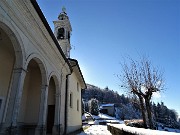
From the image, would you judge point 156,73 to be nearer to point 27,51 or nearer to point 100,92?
point 27,51

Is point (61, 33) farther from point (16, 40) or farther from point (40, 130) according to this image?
point (40, 130)

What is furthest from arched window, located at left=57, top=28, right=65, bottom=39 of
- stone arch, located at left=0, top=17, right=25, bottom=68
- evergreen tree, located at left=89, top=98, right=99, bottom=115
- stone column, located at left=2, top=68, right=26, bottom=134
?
evergreen tree, located at left=89, top=98, right=99, bottom=115

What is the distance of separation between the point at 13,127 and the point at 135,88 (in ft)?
32.4

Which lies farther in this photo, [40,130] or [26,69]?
[40,130]

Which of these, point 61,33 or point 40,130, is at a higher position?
point 61,33

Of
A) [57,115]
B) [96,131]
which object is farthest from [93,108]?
[57,115]

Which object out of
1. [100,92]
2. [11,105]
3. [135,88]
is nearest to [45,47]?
[11,105]


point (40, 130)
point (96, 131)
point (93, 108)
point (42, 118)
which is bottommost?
point (96, 131)

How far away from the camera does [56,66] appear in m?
10.2

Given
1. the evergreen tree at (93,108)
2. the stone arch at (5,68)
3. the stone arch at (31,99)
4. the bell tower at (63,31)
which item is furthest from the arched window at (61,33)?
the evergreen tree at (93,108)

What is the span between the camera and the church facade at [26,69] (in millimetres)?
5309

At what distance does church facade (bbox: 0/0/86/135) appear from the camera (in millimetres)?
5309

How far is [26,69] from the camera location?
615 centimetres

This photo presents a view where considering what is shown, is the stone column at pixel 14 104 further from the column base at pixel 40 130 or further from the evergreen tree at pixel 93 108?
the evergreen tree at pixel 93 108
